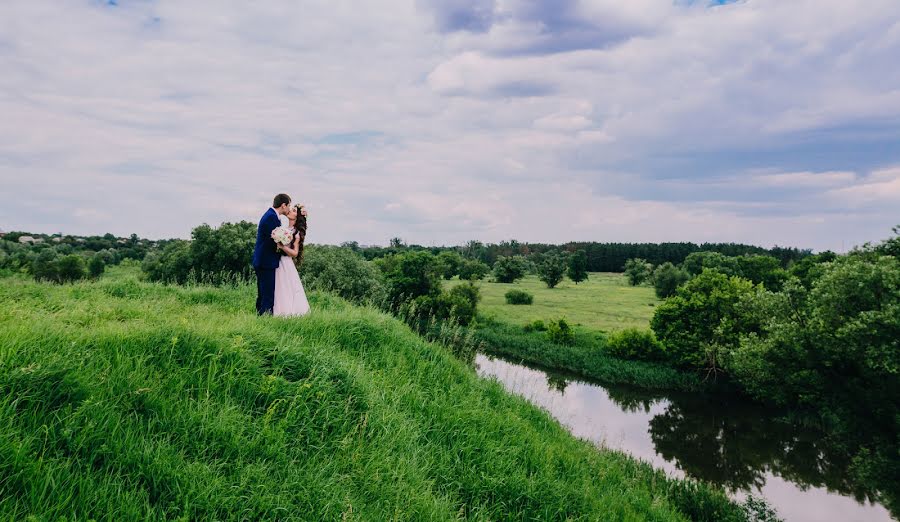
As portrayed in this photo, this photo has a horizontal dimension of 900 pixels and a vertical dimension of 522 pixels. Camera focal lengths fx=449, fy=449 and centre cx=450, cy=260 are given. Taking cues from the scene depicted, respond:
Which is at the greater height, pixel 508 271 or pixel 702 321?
pixel 508 271

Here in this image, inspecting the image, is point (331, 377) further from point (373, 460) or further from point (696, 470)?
point (696, 470)

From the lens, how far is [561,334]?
4406 cm

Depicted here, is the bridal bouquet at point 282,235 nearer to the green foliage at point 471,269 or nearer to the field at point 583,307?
the field at point 583,307

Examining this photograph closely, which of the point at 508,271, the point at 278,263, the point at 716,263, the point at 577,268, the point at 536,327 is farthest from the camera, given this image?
the point at 508,271

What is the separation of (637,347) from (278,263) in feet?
119

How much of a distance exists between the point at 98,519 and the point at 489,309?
57.9 meters

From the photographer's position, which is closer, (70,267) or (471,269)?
(70,267)

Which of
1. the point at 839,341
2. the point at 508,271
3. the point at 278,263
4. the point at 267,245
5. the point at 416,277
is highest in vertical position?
the point at 267,245

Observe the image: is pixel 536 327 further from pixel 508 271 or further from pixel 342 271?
pixel 508 271

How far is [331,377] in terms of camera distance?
5887mm

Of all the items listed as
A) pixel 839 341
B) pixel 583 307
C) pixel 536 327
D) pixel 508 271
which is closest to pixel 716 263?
pixel 583 307

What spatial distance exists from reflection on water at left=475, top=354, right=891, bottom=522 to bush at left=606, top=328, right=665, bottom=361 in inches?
204

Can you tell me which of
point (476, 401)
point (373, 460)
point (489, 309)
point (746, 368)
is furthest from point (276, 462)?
point (489, 309)

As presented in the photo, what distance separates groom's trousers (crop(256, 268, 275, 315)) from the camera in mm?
9242
